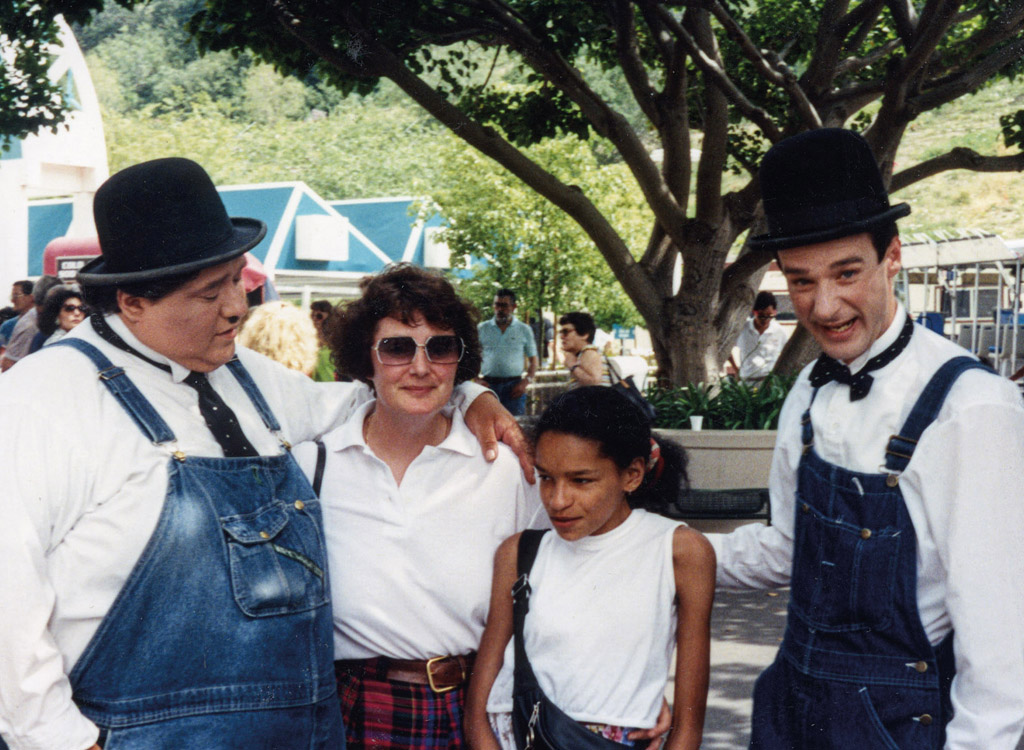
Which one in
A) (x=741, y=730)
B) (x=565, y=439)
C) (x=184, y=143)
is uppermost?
(x=184, y=143)

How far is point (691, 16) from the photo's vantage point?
9984 mm

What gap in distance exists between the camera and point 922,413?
7.34ft

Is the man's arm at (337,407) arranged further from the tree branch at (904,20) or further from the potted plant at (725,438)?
the tree branch at (904,20)

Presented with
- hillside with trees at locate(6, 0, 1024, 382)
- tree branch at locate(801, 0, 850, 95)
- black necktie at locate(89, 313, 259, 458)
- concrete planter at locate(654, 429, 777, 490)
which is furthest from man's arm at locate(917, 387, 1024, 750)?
tree branch at locate(801, 0, 850, 95)

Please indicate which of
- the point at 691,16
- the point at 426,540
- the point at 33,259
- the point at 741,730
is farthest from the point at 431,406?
the point at 33,259

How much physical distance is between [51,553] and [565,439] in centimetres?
120

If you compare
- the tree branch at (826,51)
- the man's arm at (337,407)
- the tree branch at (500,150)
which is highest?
the tree branch at (826,51)

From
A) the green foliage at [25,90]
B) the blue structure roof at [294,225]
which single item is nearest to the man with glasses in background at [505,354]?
the green foliage at [25,90]

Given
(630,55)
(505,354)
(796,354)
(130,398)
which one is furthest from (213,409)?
(505,354)

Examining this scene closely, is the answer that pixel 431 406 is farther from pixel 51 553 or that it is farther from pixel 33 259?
pixel 33 259

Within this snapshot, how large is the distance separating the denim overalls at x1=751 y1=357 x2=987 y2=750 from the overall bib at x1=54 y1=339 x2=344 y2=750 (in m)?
1.05

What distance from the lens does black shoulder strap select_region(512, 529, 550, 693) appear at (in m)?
2.65

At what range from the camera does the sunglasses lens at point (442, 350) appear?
9.38 feet

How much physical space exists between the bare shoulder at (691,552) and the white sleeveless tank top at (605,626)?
16mm
